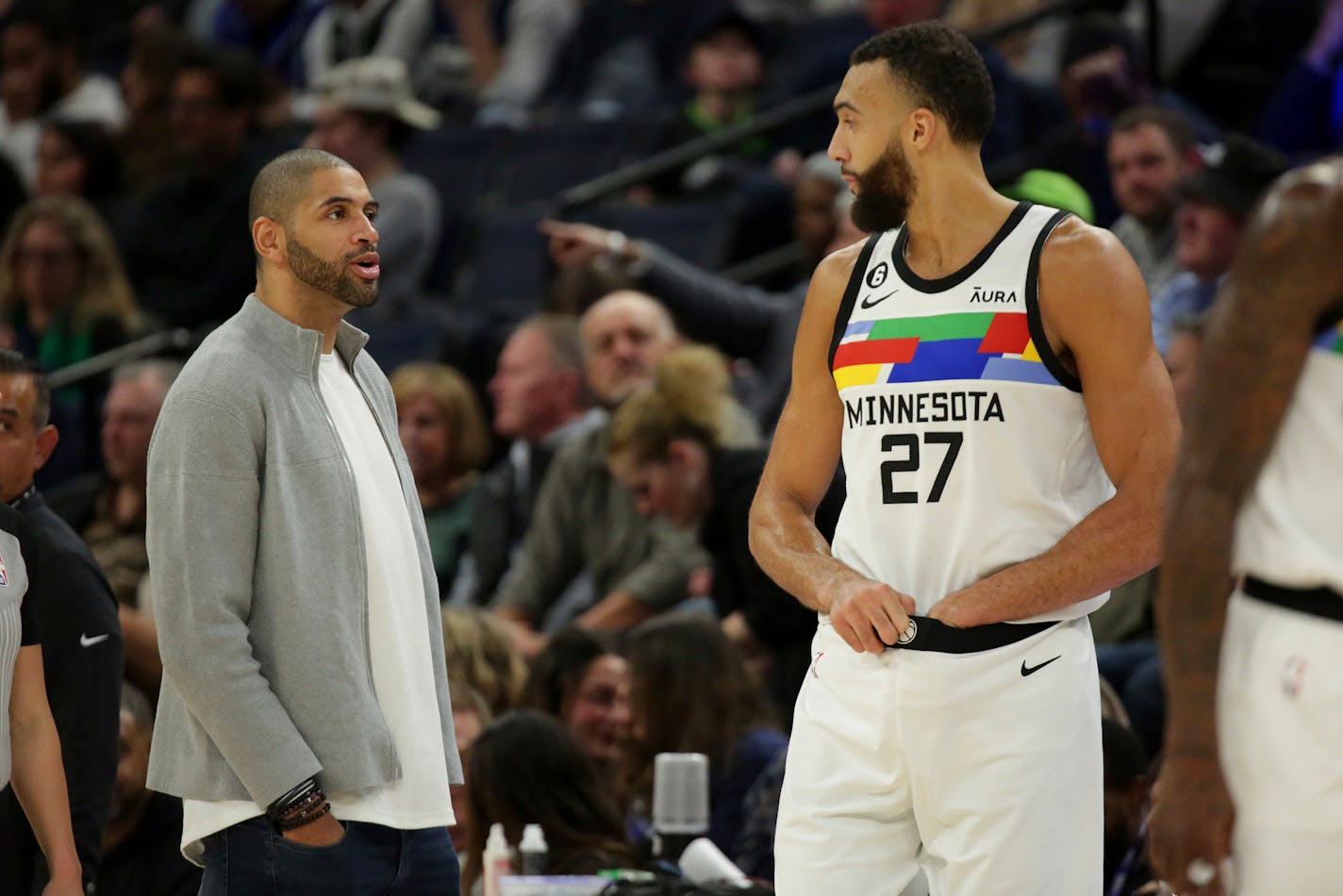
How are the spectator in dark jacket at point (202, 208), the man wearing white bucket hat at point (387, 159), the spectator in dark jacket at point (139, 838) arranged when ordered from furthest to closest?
the spectator in dark jacket at point (202, 208)
the man wearing white bucket hat at point (387, 159)
the spectator in dark jacket at point (139, 838)

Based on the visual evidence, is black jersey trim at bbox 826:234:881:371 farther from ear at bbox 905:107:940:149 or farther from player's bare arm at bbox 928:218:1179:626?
player's bare arm at bbox 928:218:1179:626

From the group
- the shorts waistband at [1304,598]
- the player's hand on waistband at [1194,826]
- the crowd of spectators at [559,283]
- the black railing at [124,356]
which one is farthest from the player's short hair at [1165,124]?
the player's hand on waistband at [1194,826]

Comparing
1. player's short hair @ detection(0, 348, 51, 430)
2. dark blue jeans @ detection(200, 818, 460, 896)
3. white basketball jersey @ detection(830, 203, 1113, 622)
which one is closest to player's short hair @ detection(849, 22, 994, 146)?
white basketball jersey @ detection(830, 203, 1113, 622)

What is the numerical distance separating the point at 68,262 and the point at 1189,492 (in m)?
7.58

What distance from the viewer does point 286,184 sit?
391 centimetres

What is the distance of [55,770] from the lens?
3.96 m

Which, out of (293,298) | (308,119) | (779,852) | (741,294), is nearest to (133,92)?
(308,119)

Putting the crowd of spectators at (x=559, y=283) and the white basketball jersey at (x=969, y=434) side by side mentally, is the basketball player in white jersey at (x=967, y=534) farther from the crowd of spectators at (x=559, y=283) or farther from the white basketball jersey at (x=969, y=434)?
the crowd of spectators at (x=559, y=283)

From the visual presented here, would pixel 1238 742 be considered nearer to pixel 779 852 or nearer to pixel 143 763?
pixel 779 852

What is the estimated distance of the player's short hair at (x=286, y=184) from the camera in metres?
3.89

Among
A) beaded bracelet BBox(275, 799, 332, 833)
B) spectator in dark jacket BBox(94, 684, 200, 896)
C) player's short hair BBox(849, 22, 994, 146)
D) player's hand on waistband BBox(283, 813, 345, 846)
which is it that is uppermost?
player's short hair BBox(849, 22, 994, 146)

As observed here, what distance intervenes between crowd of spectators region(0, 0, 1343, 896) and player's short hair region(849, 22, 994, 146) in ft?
6.35

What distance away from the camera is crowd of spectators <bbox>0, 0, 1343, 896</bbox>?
18.9 feet

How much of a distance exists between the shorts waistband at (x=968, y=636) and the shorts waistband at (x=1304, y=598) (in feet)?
2.66
